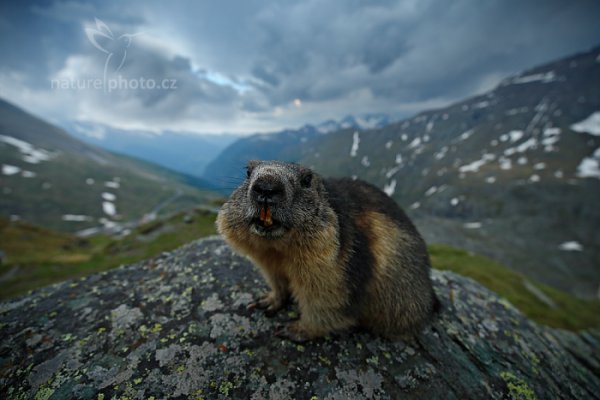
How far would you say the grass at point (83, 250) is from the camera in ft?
78.3

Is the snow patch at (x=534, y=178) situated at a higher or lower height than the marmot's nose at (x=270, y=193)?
higher

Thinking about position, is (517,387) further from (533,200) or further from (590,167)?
(590,167)

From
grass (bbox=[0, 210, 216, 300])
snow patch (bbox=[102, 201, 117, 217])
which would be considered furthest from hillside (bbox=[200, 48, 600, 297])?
snow patch (bbox=[102, 201, 117, 217])

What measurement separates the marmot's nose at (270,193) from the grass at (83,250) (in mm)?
19884

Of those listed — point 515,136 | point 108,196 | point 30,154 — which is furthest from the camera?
point 515,136

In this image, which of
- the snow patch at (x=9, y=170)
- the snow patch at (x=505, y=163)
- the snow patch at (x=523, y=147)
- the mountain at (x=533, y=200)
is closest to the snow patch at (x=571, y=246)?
the mountain at (x=533, y=200)

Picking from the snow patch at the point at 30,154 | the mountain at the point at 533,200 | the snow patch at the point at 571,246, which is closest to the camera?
the mountain at the point at 533,200

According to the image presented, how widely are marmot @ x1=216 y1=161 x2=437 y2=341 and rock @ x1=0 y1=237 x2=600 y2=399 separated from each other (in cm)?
51

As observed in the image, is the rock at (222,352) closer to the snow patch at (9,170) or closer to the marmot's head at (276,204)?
the marmot's head at (276,204)

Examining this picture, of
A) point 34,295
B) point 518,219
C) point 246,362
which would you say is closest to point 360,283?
point 246,362

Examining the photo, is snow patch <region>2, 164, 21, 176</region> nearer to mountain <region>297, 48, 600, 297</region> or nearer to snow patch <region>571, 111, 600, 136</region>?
mountain <region>297, 48, 600, 297</region>

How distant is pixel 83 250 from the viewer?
4253 cm

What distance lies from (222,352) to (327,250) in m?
2.50

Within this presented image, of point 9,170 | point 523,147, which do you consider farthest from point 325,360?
point 9,170
